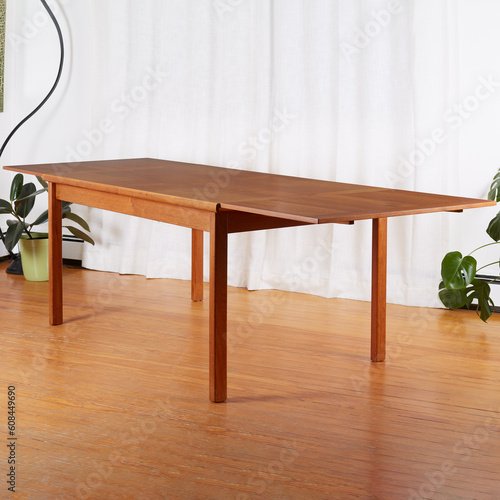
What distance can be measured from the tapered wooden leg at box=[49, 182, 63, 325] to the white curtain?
1.06 meters

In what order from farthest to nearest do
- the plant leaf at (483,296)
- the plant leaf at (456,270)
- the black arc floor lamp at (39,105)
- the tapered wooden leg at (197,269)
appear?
the black arc floor lamp at (39,105)
the tapered wooden leg at (197,269)
the plant leaf at (483,296)
the plant leaf at (456,270)

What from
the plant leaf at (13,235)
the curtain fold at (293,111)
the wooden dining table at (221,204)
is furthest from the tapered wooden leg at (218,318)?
the plant leaf at (13,235)

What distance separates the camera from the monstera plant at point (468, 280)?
10.9ft

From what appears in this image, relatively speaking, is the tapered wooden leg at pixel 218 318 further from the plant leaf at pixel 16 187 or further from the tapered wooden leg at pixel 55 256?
the plant leaf at pixel 16 187

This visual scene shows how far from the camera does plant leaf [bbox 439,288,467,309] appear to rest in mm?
3596

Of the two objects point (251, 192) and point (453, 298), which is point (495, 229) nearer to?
point (453, 298)

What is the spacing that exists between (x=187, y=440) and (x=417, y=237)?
6.84 feet

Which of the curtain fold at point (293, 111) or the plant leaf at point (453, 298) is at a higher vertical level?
the curtain fold at point (293, 111)

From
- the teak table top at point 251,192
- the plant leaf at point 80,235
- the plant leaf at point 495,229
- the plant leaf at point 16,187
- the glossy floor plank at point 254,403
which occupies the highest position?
the teak table top at point 251,192

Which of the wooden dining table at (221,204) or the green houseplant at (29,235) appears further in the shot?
the green houseplant at (29,235)

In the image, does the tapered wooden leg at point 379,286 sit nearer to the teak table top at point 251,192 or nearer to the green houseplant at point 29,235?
the teak table top at point 251,192

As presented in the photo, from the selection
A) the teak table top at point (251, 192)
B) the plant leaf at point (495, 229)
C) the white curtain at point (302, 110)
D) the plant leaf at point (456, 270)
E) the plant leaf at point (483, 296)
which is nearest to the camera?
the teak table top at point (251, 192)

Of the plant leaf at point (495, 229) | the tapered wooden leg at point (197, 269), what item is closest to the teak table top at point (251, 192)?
the tapered wooden leg at point (197, 269)

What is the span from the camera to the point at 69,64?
478 centimetres
